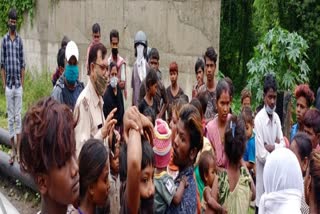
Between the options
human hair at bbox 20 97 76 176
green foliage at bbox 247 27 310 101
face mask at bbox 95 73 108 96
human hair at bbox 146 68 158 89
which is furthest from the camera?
green foliage at bbox 247 27 310 101

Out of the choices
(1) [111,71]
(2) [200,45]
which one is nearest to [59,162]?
(1) [111,71]

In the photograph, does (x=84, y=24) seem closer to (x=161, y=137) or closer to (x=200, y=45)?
(x=200, y=45)

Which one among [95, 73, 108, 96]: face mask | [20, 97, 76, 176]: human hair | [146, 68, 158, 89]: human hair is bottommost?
[146, 68, 158, 89]: human hair

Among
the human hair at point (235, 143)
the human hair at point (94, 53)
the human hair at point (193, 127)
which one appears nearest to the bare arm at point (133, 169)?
the human hair at point (193, 127)

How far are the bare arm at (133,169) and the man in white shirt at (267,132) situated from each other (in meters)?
3.05

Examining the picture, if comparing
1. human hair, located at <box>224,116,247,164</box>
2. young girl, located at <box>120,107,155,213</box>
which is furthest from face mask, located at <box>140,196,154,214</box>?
human hair, located at <box>224,116,247,164</box>

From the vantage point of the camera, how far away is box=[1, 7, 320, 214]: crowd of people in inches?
104

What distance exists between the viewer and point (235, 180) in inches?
191

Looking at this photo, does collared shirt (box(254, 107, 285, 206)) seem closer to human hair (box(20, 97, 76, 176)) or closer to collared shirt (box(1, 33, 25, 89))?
human hair (box(20, 97, 76, 176))

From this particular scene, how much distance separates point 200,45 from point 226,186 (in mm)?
6342

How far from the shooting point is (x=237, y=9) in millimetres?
22625

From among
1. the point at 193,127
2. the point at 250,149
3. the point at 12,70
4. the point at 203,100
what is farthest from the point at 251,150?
the point at 12,70

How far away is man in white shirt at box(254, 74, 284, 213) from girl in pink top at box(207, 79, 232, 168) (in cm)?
63

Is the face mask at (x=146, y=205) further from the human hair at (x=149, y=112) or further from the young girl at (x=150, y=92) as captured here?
the young girl at (x=150, y=92)
